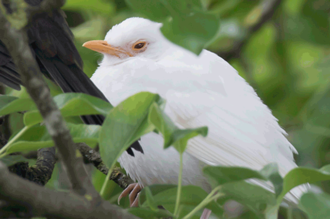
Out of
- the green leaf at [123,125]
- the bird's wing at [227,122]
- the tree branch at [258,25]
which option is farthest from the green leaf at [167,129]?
the tree branch at [258,25]

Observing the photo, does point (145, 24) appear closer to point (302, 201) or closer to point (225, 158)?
point (225, 158)

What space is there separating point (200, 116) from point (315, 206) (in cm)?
78

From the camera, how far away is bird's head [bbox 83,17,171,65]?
6.38 ft

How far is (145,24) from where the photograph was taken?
6.45 feet

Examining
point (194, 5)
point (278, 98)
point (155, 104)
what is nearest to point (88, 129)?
point (155, 104)

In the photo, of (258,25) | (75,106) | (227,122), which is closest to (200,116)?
(227,122)

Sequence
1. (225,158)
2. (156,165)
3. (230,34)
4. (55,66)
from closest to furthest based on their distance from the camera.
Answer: (55,66), (225,158), (156,165), (230,34)

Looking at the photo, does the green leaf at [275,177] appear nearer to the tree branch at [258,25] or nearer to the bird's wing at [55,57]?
the bird's wing at [55,57]

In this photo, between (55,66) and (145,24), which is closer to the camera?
(55,66)

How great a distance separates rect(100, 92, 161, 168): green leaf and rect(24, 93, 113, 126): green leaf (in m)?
0.03

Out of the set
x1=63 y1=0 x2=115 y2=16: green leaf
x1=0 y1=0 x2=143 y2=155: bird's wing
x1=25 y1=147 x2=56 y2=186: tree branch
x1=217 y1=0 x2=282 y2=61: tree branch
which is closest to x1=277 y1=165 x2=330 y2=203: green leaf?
x1=0 y1=0 x2=143 y2=155: bird's wing

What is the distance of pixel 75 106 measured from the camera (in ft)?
2.42

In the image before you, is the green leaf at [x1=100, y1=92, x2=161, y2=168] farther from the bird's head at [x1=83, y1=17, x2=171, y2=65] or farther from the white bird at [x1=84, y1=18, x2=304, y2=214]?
the bird's head at [x1=83, y1=17, x2=171, y2=65]

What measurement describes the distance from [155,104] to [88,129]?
8.5 inches
